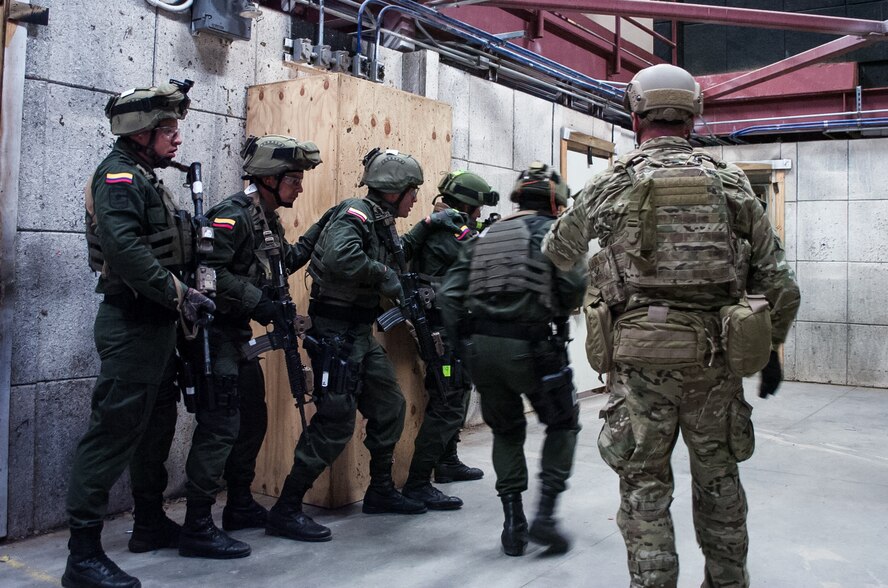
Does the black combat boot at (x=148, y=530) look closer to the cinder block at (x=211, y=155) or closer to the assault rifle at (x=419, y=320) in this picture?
the assault rifle at (x=419, y=320)

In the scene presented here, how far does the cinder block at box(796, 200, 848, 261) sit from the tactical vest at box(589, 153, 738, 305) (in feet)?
22.9

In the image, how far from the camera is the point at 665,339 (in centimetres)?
249

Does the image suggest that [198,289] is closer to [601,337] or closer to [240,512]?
[240,512]

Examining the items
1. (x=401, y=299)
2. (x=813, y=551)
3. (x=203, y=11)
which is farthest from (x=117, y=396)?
(x=813, y=551)

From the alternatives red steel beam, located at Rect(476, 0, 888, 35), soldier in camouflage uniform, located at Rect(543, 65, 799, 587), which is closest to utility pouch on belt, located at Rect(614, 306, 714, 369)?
soldier in camouflage uniform, located at Rect(543, 65, 799, 587)

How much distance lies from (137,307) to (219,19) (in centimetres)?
183

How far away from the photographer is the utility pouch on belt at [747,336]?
2416mm

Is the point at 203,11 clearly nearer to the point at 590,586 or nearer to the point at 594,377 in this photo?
the point at 590,586

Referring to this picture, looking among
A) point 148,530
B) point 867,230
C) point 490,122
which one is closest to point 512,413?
point 148,530

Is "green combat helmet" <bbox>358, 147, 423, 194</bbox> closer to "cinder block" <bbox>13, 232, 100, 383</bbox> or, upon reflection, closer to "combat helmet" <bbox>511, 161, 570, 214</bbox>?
"combat helmet" <bbox>511, 161, 570, 214</bbox>

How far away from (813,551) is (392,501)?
1.99m

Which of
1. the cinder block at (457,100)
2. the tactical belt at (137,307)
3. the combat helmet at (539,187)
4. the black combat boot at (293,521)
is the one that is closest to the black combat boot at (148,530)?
the black combat boot at (293,521)

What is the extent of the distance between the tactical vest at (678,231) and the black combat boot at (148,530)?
7.56 feet

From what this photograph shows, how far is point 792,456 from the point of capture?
536 cm
